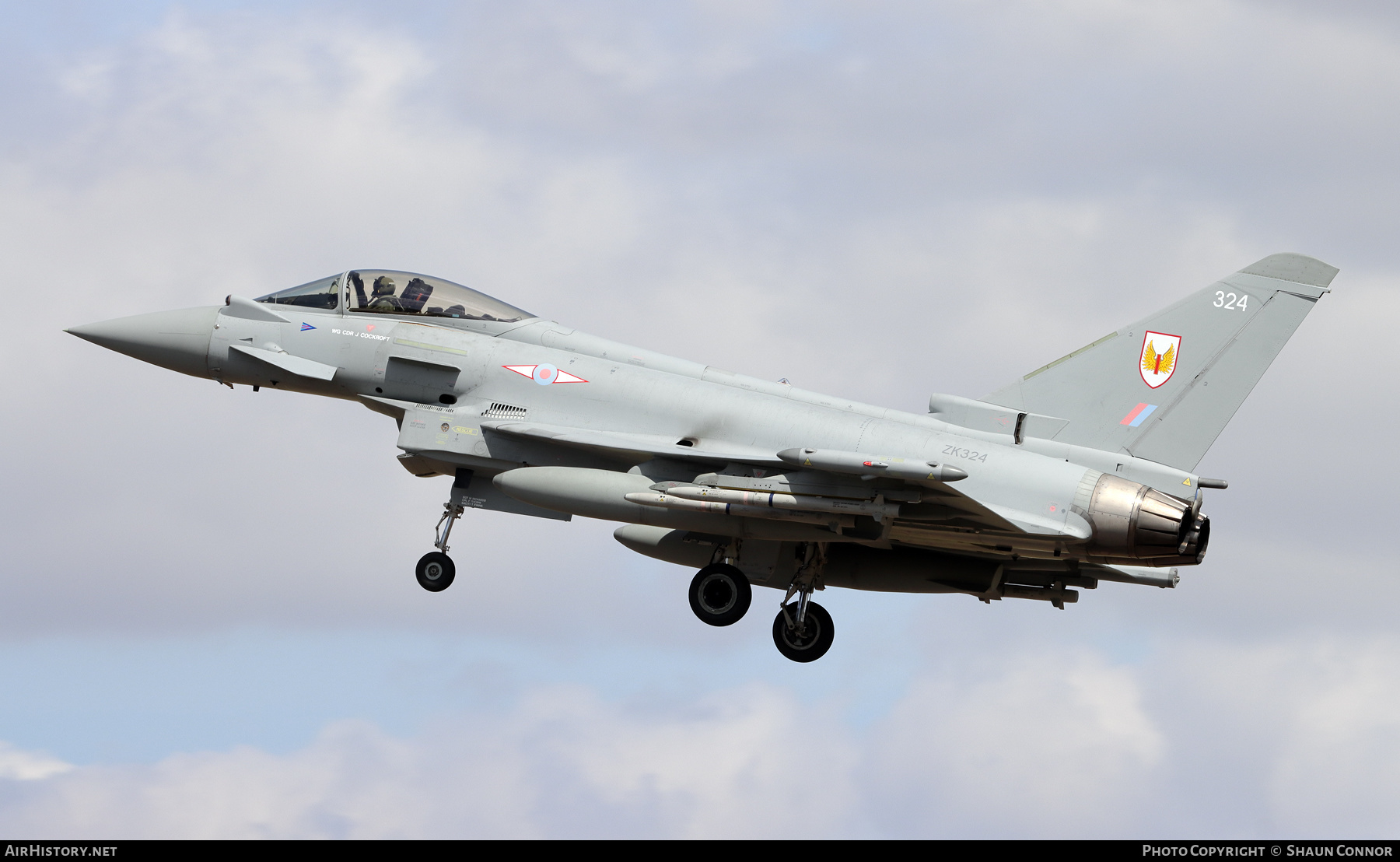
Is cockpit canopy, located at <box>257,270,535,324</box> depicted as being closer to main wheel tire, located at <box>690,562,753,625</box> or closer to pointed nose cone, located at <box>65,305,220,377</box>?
pointed nose cone, located at <box>65,305,220,377</box>

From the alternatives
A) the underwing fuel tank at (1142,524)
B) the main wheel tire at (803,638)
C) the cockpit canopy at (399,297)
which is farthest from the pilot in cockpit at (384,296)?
the underwing fuel tank at (1142,524)

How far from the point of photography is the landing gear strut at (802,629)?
75.0ft

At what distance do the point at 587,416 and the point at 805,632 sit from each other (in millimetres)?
4254

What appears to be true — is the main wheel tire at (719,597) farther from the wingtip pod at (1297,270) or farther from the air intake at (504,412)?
the wingtip pod at (1297,270)

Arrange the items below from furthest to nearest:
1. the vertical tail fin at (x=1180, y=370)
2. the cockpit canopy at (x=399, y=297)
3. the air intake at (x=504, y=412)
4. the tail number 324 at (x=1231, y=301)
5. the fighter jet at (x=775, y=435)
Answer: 1. the cockpit canopy at (x=399, y=297)
2. the air intake at (x=504, y=412)
3. the tail number 324 at (x=1231, y=301)
4. the vertical tail fin at (x=1180, y=370)
5. the fighter jet at (x=775, y=435)

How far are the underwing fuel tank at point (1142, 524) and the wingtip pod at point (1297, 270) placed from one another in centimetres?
362

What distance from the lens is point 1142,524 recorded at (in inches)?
779

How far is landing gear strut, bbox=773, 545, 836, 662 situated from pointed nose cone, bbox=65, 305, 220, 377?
8463 millimetres

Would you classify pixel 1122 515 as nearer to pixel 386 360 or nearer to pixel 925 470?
pixel 925 470

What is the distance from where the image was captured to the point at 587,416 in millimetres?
21812

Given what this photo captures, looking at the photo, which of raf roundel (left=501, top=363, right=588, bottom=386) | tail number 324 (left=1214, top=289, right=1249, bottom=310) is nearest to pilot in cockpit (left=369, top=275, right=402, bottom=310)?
raf roundel (left=501, top=363, right=588, bottom=386)

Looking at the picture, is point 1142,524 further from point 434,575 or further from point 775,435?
point 434,575

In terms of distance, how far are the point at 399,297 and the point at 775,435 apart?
5647mm

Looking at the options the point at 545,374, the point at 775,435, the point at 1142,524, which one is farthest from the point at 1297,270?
the point at 545,374
